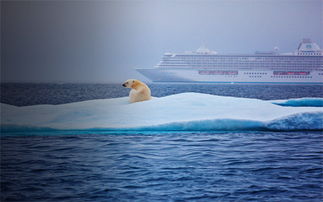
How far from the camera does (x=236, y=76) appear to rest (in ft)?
14.2

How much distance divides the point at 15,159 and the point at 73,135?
60 cm

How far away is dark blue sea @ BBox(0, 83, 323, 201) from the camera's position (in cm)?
385

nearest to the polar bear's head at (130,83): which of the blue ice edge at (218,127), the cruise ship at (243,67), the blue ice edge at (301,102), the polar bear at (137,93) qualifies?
the polar bear at (137,93)

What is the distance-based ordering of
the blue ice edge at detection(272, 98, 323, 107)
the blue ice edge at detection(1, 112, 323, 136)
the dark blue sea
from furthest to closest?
the blue ice edge at detection(272, 98, 323, 107)
the blue ice edge at detection(1, 112, 323, 136)
the dark blue sea

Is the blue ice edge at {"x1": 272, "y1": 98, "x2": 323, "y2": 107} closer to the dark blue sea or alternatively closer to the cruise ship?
the dark blue sea

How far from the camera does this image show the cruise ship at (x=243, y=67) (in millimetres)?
4242

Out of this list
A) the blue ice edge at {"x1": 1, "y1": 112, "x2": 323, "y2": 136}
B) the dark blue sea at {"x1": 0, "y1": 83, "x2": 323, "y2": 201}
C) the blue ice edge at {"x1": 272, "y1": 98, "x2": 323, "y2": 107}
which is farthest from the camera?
the blue ice edge at {"x1": 272, "y1": 98, "x2": 323, "y2": 107}

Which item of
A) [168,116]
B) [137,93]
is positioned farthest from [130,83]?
[168,116]

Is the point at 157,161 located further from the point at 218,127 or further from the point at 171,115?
the point at 218,127

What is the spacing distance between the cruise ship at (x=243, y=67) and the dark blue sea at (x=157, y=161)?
98 mm

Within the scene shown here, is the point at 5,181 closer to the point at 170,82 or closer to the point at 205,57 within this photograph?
the point at 170,82

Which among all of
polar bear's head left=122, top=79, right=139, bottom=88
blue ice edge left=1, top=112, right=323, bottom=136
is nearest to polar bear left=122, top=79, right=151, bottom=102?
polar bear's head left=122, top=79, right=139, bottom=88

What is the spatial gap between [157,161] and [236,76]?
46.7 inches

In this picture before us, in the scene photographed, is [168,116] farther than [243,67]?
No
